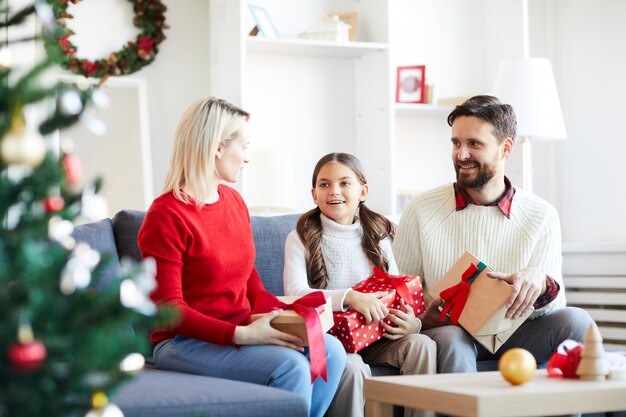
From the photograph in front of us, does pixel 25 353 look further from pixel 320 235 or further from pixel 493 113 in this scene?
pixel 493 113

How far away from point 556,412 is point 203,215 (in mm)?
1054

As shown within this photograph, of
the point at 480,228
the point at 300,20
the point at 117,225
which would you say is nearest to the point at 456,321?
the point at 480,228

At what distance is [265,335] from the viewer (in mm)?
2229

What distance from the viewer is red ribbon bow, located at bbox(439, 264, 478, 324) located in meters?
2.59

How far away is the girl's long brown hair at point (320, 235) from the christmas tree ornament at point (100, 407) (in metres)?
1.73

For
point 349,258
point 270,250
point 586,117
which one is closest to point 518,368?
→ point 349,258

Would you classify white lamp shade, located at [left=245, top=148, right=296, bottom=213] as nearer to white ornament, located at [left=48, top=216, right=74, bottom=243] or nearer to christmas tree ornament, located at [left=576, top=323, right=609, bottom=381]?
christmas tree ornament, located at [left=576, top=323, right=609, bottom=381]

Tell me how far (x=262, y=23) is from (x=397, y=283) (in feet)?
5.97

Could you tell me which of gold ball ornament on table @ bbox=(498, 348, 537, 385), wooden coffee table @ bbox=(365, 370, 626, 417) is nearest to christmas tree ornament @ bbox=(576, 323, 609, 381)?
wooden coffee table @ bbox=(365, 370, 626, 417)

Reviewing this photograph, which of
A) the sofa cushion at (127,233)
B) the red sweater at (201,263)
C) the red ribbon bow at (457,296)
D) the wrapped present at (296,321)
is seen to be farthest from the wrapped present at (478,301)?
the sofa cushion at (127,233)

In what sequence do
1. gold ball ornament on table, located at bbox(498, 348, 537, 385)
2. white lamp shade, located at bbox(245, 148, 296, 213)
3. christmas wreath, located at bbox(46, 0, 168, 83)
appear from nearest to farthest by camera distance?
gold ball ornament on table, located at bbox(498, 348, 537, 385), white lamp shade, located at bbox(245, 148, 296, 213), christmas wreath, located at bbox(46, 0, 168, 83)

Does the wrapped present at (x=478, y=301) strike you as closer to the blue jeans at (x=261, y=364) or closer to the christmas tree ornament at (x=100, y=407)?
the blue jeans at (x=261, y=364)

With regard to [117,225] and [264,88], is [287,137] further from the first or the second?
[117,225]

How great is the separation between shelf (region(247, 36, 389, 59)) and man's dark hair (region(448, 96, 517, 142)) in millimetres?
1169
